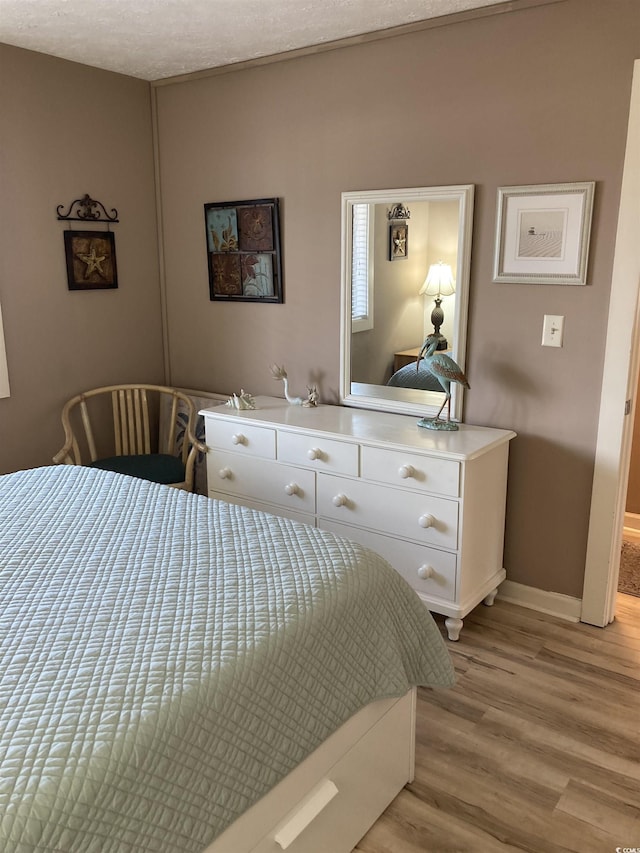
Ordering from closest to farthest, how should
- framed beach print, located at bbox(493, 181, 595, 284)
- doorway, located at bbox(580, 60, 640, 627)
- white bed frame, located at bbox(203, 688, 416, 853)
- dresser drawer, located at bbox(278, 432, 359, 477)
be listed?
1. white bed frame, located at bbox(203, 688, 416, 853)
2. doorway, located at bbox(580, 60, 640, 627)
3. framed beach print, located at bbox(493, 181, 595, 284)
4. dresser drawer, located at bbox(278, 432, 359, 477)

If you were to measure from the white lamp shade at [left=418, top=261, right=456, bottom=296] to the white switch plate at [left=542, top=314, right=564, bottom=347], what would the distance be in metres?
0.41

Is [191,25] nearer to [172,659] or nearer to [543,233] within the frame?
[543,233]

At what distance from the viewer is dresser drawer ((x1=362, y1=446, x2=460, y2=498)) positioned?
2609mm

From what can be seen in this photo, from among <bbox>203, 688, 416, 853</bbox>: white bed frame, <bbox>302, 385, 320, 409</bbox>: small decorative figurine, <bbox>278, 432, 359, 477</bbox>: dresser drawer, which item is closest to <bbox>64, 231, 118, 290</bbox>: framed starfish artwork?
<bbox>302, 385, 320, 409</bbox>: small decorative figurine

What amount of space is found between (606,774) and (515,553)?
41.6 inches

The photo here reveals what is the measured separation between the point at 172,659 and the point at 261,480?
1814 mm

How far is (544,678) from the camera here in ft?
8.31

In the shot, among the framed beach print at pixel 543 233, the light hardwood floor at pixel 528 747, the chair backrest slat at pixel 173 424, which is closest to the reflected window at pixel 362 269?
the framed beach print at pixel 543 233

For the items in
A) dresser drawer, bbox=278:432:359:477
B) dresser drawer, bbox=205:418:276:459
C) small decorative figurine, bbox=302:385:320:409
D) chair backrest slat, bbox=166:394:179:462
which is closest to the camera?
dresser drawer, bbox=278:432:359:477

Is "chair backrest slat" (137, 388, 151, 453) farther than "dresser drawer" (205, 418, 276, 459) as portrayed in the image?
Yes

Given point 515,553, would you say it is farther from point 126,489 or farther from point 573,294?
point 126,489

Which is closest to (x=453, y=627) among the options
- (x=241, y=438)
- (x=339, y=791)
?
(x=339, y=791)

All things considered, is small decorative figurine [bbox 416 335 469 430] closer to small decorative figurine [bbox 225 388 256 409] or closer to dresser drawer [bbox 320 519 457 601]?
dresser drawer [bbox 320 519 457 601]

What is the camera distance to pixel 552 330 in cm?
276
